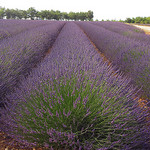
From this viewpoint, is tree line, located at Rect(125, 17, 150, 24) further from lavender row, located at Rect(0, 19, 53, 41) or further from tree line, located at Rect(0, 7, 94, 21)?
lavender row, located at Rect(0, 19, 53, 41)

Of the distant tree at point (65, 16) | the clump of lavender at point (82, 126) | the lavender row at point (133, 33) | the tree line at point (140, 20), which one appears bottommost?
the clump of lavender at point (82, 126)

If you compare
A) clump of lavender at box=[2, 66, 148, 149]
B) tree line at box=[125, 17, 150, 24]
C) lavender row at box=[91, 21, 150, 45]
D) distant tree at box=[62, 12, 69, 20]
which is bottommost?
clump of lavender at box=[2, 66, 148, 149]

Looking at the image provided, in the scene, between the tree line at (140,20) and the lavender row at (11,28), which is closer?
the lavender row at (11,28)

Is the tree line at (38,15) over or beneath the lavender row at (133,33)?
over

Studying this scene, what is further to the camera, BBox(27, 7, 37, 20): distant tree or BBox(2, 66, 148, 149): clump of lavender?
BBox(27, 7, 37, 20): distant tree

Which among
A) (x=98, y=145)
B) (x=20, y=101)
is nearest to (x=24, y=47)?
(x=20, y=101)

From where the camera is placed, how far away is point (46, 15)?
5800 centimetres

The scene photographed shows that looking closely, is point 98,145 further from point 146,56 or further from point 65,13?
point 65,13

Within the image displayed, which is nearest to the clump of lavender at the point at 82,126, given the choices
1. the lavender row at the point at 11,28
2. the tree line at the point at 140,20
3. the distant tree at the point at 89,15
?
the lavender row at the point at 11,28

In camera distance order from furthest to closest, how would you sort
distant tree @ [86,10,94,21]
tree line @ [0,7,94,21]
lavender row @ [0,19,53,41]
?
1. distant tree @ [86,10,94,21]
2. tree line @ [0,7,94,21]
3. lavender row @ [0,19,53,41]

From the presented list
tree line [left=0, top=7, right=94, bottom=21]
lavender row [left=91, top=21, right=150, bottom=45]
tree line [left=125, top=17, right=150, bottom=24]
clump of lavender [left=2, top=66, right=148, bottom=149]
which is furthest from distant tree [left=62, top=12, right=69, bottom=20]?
clump of lavender [left=2, top=66, right=148, bottom=149]

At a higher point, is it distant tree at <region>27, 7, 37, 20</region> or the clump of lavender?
distant tree at <region>27, 7, 37, 20</region>

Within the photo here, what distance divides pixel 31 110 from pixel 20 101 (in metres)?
0.23

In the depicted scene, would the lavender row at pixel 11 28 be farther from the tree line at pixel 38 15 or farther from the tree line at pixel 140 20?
the tree line at pixel 38 15
